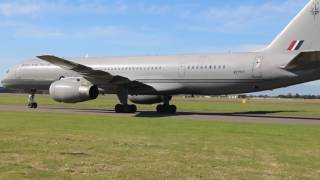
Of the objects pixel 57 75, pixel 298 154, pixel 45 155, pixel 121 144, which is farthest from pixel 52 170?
pixel 57 75

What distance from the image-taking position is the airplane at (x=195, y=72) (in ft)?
83.3

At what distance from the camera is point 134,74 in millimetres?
32469

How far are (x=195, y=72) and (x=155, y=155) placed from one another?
19265mm

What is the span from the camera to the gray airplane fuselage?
25.9 meters

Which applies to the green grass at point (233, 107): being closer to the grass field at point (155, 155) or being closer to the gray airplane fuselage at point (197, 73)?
the gray airplane fuselage at point (197, 73)

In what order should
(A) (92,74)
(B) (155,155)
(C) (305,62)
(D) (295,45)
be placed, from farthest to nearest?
(A) (92,74)
(D) (295,45)
(C) (305,62)
(B) (155,155)

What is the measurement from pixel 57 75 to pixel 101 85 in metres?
6.35

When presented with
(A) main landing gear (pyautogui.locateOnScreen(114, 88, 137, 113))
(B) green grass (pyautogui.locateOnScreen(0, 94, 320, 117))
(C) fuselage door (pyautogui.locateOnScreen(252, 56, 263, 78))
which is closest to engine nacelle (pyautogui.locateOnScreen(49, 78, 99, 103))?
(A) main landing gear (pyautogui.locateOnScreen(114, 88, 137, 113))

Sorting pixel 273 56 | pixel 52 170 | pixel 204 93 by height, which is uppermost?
pixel 273 56

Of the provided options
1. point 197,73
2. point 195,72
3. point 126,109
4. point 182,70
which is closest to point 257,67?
point 197,73

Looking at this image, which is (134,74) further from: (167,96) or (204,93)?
(204,93)

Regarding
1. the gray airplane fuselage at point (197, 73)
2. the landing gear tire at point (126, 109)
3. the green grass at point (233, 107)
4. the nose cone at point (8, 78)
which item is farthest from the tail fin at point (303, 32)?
the nose cone at point (8, 78)

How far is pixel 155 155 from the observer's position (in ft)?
33.7

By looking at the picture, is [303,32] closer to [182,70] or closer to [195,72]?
[195,72]
